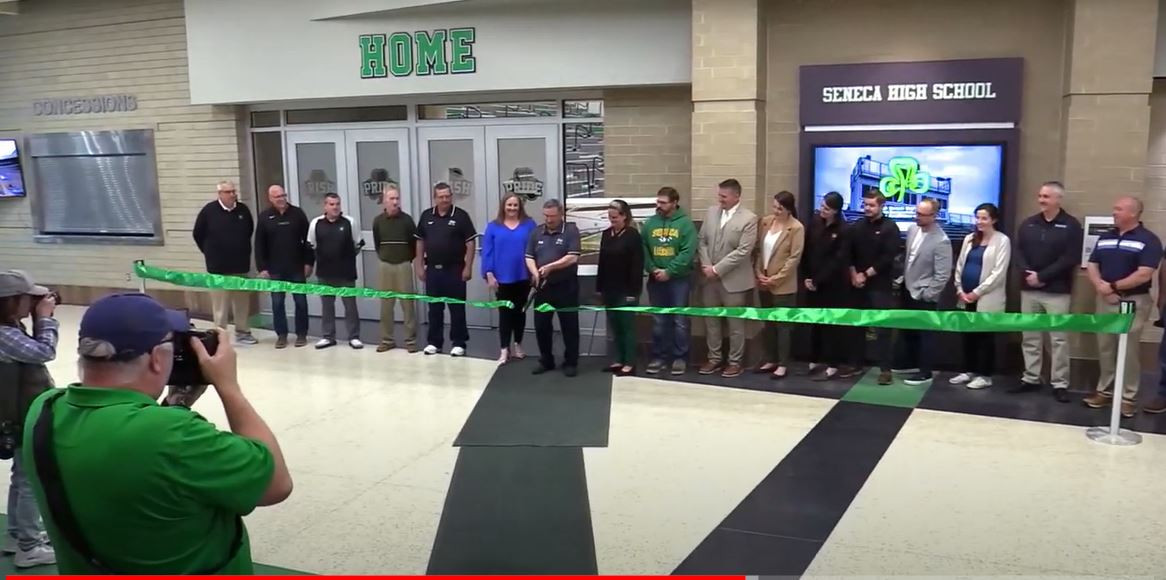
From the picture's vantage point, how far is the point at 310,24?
32.6 feet

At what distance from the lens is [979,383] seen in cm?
733

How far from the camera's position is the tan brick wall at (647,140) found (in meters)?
8.85

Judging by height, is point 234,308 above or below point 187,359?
below

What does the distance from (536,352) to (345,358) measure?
1.82 meters

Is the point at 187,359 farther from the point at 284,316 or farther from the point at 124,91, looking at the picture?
the point at 124,91

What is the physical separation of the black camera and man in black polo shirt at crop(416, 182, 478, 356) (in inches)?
247

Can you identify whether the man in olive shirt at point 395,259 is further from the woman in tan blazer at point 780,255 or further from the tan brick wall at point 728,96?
the woman in tan blazer at point 780,255

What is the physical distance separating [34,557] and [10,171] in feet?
31.4

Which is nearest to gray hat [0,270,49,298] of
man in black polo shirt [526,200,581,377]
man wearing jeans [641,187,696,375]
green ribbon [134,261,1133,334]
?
green ribbon [134,261,1133,334]

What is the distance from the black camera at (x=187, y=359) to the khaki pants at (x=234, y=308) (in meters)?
7.69

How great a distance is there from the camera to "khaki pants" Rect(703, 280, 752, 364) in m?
7.86

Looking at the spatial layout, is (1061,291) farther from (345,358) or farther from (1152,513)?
(345,358)

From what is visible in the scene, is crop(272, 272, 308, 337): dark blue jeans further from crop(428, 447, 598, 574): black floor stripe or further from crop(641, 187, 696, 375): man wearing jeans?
crop(428, 447, 598, 574): black floor stripe

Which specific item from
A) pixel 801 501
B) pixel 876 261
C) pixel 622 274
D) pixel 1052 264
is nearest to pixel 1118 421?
pixel 1052 264
